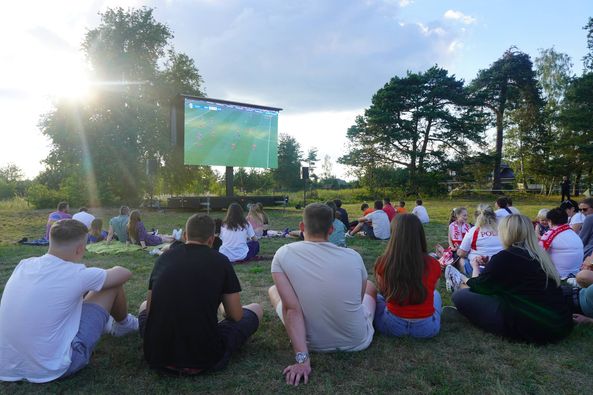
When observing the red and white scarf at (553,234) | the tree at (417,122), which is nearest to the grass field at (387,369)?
the red and white scarf at (553,234)

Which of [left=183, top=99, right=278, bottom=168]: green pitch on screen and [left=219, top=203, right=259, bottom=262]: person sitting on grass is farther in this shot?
[left=183, top=99, right=278, bottom=168]: green pitch on screen

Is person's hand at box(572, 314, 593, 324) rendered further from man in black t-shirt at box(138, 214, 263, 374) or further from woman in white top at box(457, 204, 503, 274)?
man in black t-shirt at box(138, 214, 263, 374)

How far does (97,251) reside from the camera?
320 inches

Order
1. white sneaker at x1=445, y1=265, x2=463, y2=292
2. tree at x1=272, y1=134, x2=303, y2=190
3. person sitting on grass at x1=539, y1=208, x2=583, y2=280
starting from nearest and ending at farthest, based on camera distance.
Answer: person sitting on grass at x1=539, y1=208, x2=583, y2=280 → white sneaker at x1=445, y1=265, x2=463, y2=292 → tree at x1=272, y1=134, x2=303, y2=190

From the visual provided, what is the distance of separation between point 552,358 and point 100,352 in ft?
11.4

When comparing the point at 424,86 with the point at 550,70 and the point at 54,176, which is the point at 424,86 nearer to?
the point at 550,70

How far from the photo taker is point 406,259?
3.07 meters

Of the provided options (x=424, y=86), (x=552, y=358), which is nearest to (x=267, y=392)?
(x=552, y=358)

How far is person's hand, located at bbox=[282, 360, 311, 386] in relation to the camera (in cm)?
269

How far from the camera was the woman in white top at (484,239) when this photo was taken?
497 cm

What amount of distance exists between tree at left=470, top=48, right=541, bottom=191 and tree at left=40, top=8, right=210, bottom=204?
2291 cm

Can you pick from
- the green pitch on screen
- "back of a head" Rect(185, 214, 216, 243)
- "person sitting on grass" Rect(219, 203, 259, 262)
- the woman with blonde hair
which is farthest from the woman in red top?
the green pitch on screen

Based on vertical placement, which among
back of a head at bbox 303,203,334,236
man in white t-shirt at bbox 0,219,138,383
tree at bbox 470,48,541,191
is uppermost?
tree at bbox 470,48,541,191

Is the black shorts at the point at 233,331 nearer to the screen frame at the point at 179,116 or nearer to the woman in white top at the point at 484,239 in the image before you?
the woman in white top at the point at 484,239
